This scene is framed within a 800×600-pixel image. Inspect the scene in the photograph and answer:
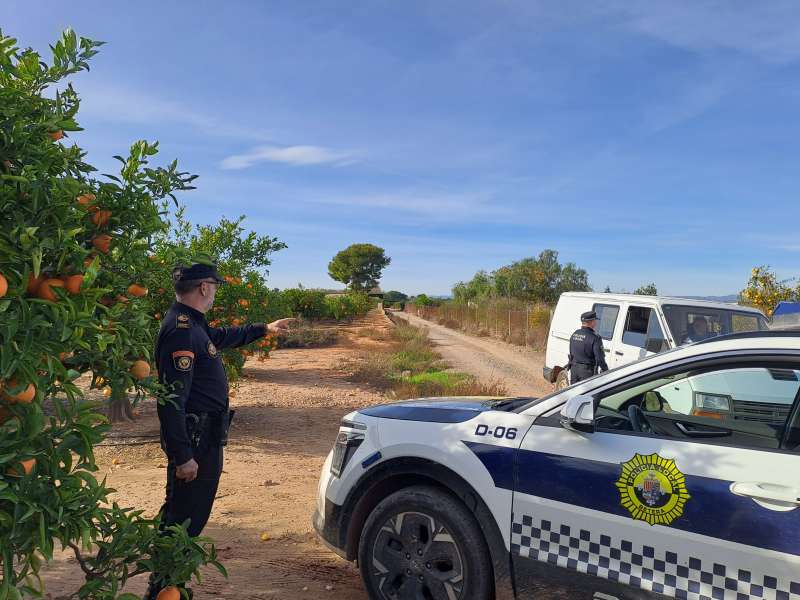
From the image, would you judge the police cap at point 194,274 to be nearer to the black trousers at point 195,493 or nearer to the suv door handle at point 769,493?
the black trousers at point 195,493

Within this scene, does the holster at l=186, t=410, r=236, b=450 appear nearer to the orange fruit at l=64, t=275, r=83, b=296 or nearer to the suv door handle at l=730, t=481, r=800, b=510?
the orange fruit at l=64, t=275, r=83, b=296

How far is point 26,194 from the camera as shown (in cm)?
185

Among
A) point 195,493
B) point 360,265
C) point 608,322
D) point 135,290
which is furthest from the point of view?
point 360,265

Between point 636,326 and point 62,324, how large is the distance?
8843 mm

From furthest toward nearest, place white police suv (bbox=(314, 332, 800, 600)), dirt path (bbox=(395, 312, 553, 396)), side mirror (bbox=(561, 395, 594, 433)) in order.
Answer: dirt path (bbox=(395, 312, 553, 396)) → side mirror (bbox=(561, 395, 594, 433)) → white police suv (bbox=(314, 332, 800, 600))

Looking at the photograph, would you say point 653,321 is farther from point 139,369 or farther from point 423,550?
point 139,369

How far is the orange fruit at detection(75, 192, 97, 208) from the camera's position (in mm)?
2107

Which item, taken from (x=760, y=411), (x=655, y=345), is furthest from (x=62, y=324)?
(x=655, y=345)

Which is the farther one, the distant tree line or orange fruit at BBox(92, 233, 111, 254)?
the distant tree line

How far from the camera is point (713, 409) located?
3.90 meters

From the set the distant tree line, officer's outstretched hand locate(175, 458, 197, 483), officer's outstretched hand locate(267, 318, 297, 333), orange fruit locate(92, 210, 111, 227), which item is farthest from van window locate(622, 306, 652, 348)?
the distant tree line

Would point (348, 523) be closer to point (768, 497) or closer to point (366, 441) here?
point (366, 441)

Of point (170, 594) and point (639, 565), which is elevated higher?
point (639, 565)

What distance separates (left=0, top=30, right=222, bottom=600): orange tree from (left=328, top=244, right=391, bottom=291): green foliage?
8290 cm
